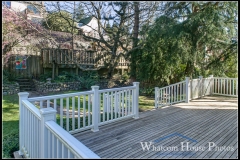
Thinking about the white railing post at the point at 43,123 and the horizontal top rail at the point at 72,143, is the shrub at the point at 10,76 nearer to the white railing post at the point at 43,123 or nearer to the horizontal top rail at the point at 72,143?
the white railing post at the point at 43,123

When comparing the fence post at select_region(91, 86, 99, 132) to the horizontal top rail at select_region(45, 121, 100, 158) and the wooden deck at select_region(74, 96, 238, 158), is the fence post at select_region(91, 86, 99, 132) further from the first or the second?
the horizontal top rail at select_region(45, 121, 100, 158)

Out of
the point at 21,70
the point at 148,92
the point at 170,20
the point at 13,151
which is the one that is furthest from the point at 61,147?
the point at 21,70

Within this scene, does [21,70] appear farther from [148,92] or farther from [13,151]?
[13,151]

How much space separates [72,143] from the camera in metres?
1.42

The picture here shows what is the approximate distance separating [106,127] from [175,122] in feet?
5.23

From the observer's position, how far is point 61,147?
65.0 inches

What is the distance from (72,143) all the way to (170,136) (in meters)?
2.42

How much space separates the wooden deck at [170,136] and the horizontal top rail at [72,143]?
1216 mm

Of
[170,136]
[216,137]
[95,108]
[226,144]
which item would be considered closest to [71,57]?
[95,108]

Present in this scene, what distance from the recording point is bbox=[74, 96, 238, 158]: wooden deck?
9.05 feet

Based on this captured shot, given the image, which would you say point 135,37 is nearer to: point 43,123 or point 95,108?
point 95,108

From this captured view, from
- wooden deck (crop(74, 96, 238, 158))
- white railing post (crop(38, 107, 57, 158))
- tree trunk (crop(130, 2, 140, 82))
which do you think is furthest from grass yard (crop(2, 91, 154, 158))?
tree trunk (crop(130, 2, 140, 82))

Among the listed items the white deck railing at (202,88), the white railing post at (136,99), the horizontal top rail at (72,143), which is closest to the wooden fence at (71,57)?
the white deck railing at (202,88)

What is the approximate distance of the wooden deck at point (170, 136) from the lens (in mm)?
2758
